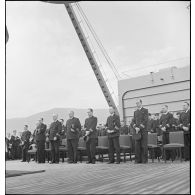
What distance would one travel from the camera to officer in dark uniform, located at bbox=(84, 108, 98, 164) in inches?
336

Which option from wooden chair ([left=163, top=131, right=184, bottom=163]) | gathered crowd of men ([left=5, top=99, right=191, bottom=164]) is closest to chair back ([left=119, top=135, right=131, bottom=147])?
gathered crowd of men ([left=5, top=99, right=191, bottom=164])

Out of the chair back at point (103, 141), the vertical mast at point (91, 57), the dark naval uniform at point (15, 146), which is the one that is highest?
the vertical mast at point (91, 57)

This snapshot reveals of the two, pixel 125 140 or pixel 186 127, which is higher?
pixel 186 127

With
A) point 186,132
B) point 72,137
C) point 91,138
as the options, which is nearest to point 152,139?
point 186,132

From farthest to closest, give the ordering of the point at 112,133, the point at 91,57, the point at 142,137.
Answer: the point at 91,57, the point at 112,133, the point at 142,137

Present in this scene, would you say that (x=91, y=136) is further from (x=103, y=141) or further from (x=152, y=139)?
(x=152, y=139)

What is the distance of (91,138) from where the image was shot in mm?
8617

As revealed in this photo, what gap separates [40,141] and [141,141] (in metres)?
3.75

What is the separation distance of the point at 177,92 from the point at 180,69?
4.32ft

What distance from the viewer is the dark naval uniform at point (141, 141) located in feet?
24.4

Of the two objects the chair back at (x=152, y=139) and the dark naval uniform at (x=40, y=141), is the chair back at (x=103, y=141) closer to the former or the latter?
the chair back at (x=152, y=139)

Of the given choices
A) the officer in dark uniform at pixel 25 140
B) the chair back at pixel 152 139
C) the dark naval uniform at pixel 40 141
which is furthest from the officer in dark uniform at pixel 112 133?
the officer in dark uniform at pixel 25 140

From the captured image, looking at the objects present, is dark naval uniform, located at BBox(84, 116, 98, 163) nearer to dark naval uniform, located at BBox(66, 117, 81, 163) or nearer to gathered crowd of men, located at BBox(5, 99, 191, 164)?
gathered crowd of men, located at BBox(5, 99, 191, 164)
